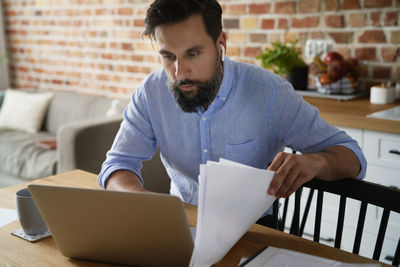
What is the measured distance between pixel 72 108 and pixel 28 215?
2.73 m

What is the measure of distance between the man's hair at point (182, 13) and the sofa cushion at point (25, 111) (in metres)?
2.65

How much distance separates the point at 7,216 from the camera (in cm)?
117

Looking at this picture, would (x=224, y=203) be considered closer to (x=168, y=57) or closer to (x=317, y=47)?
Answer: (x=168, y=57)

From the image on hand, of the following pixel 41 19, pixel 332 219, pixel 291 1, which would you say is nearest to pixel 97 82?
pixel 41 19

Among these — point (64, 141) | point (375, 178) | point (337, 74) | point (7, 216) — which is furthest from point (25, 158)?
point (375, 178)

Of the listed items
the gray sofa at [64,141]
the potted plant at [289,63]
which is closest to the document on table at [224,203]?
the potted plant at [289,63]

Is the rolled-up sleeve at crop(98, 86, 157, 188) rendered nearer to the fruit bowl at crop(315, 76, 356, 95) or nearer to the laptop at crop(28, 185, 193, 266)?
the laptop at crop(28, 185, 193, 266)

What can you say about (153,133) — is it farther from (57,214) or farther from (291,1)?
(291,1)

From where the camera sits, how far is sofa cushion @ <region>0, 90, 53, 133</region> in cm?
367

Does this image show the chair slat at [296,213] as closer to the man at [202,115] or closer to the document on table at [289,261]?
the man at [202,115]

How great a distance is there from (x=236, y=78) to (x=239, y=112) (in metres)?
0.12

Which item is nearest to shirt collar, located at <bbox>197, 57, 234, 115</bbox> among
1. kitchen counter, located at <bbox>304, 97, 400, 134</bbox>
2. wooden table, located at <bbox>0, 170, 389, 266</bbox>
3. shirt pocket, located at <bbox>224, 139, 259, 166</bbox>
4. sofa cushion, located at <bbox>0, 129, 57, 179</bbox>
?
shirt pocket, located at <bbox>224, 139, 259, 166</bbox>

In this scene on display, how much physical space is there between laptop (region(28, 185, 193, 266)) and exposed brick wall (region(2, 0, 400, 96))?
75.3 inches

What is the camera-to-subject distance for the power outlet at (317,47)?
2.48 meters
